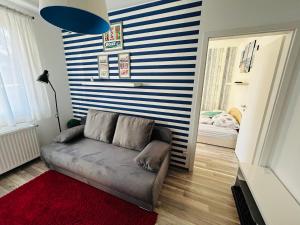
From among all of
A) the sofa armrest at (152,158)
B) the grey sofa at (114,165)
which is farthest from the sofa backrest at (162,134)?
the sofa armrest at (152,158)

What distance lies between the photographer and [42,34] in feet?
7.93

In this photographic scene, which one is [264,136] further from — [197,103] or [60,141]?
[60,141]

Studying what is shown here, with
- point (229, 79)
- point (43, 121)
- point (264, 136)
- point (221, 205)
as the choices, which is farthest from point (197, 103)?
point (229, 79)

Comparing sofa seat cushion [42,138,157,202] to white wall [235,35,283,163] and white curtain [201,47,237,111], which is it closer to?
white wall [235,35,283,163]

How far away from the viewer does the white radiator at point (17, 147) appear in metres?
1.99

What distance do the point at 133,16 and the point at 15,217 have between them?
9.52 feet

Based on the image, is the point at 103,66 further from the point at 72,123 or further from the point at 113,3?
the point at 72,123

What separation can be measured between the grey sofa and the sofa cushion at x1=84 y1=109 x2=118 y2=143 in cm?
10

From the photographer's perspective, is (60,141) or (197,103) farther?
(60,141)

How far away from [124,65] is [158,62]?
609 millimetres

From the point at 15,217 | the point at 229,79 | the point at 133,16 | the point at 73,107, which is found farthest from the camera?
the point at 229,79

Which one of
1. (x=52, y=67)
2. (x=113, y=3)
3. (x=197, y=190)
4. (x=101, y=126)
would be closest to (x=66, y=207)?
(x=101, y=126)

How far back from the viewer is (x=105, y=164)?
1740mm

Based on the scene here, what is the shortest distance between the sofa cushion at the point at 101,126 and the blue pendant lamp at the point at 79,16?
146 cm
